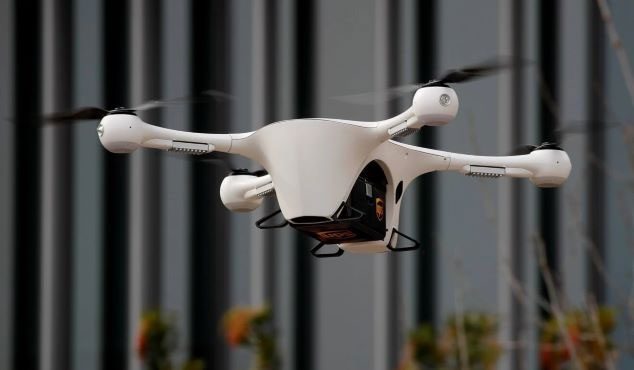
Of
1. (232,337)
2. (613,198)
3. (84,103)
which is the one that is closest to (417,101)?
(613,198)

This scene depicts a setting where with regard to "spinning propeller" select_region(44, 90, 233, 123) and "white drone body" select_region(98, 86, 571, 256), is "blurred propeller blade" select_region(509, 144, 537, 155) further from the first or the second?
"spinning propeller" select_region(44, 90, 233, 123)

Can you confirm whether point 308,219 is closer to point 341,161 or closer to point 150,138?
point 341,161

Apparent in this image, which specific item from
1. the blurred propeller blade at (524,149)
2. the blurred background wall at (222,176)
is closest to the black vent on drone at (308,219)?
the blurred propeller blade at (524,149)

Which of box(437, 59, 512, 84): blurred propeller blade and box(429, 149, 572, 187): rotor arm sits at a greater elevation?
box(437, 59, 512, 84): blurred propeller blade

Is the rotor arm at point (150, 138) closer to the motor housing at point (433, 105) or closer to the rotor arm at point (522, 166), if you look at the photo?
the motor housing at point (433, 105)

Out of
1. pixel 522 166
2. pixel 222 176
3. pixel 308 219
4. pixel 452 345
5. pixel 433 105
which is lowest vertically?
pixel 452 345

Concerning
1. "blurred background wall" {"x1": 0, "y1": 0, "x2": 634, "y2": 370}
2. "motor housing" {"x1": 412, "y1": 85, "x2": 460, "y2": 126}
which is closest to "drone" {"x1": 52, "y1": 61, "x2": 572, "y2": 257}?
"motor housing" {"x1": 412, "y1": 85, "x2": 460, "y2": 126}

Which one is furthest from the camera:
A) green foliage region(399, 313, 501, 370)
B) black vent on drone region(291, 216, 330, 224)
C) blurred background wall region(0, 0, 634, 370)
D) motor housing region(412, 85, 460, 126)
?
blurred background wall region(0, 0, 634, 370)

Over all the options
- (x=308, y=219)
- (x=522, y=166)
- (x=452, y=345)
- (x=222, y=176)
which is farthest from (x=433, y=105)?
(x=222, y=176)
